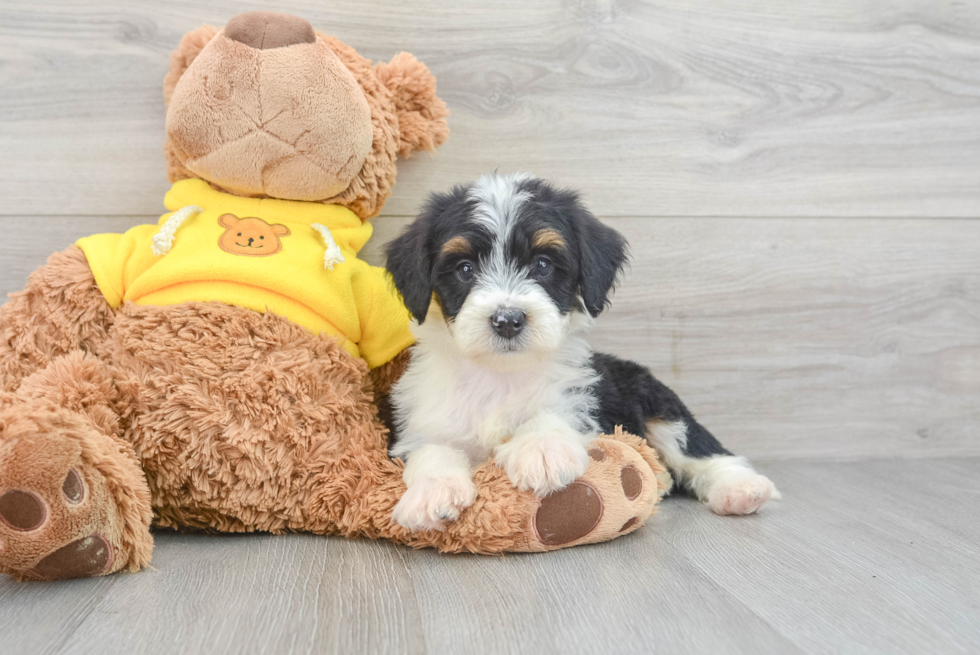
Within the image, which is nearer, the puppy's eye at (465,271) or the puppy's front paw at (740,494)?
the puppy's eye at (465,271)

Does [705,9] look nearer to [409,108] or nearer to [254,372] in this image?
[409,108]

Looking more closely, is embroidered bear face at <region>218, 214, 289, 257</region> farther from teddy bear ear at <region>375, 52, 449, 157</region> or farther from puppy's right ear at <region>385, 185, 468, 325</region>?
teddy bear ear at <region>375, 52, 449, 157</region>

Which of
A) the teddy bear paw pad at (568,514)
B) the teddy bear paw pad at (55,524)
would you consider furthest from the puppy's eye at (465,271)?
the teddy bear paw pad at (55,524)

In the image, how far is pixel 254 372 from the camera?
1.70 meters

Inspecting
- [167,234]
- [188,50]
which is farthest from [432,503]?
[188,50]

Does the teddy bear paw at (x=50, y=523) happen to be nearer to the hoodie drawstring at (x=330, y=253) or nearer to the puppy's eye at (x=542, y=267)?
the hoodie drawstring at (x=330, y=253)

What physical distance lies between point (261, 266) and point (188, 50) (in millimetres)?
664

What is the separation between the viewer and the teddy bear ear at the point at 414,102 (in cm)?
208

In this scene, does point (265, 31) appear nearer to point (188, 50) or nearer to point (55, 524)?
point (188, 50)

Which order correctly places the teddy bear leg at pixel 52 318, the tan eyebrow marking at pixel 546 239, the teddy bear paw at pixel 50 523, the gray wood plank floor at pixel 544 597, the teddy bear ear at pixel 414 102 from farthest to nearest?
the teddy bear ear at pixel 414 102
the teddy bear leg at pixel 52 318
the tan eyebrow marking at pixel 546 239
the teddy bear paw at pixel 50 523
the gray wood plank floor at pixel 544 597

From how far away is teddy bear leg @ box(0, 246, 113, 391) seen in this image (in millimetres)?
1817

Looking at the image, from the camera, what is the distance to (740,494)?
1942 millimetres

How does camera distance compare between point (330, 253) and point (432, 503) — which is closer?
point (432, 503)

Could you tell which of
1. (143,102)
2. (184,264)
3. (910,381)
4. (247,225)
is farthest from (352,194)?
(910,381)
